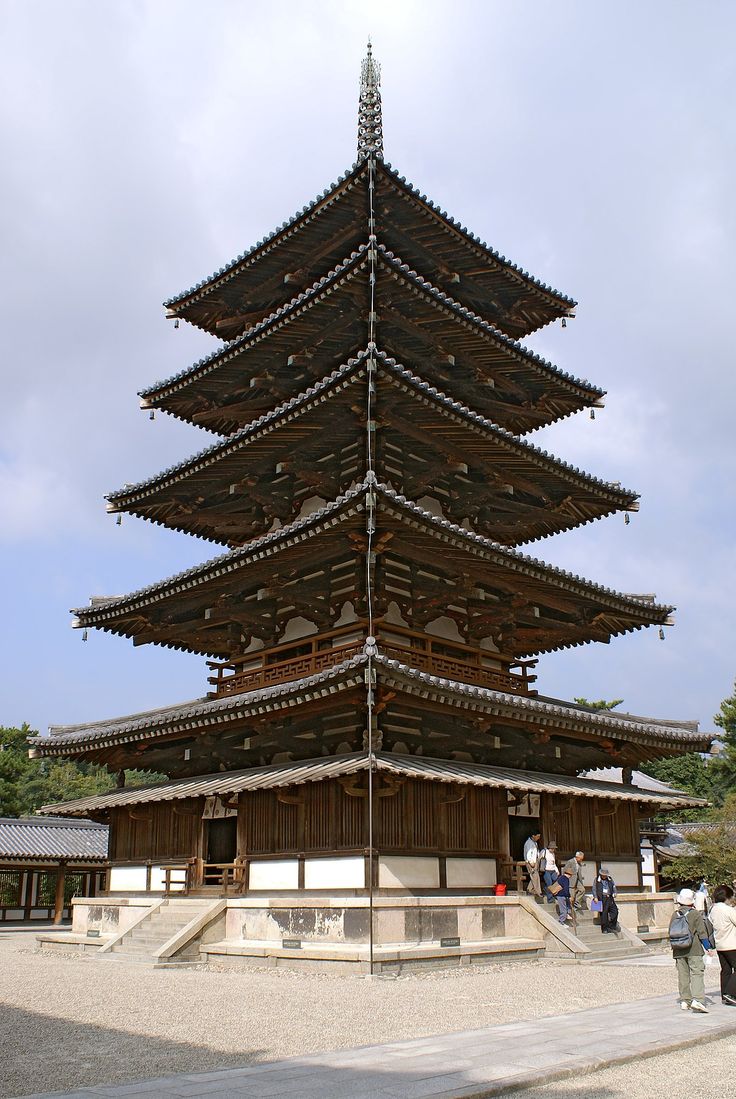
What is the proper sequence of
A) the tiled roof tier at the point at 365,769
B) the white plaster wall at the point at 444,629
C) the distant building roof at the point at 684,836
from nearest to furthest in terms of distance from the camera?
1. the tiled roof tier at the point at 365,769
2. the white plaster wall at the point at 444,629
3. the distant building roof at the point at 684,836

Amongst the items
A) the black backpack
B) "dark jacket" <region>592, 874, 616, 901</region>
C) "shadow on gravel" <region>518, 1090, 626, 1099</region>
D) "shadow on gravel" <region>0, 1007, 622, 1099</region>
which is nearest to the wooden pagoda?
"dark jacket" <region>592, 874, 616, 901</region>

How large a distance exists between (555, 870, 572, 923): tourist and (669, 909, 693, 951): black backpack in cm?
788

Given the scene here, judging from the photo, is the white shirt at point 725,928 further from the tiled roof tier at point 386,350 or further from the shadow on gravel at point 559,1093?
the tiled roof tier at point 386,350

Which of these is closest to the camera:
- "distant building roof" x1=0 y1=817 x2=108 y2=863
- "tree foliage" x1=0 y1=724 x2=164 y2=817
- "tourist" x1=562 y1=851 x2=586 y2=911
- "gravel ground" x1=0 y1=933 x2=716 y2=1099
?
"gravel ground" x1=0 y1=933 x2=716 y2=1099

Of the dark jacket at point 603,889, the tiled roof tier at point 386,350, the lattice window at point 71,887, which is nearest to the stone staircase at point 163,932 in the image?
the dark jacket at point 603,889

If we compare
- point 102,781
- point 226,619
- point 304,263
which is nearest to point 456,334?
point 304,263

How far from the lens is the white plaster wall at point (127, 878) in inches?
920

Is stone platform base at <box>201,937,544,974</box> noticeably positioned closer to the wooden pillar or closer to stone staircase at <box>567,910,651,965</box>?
stone staircase at <box>567,910,651,965</box>

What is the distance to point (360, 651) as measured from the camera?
19.5m

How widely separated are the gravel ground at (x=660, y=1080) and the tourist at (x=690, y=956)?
7.55 ft

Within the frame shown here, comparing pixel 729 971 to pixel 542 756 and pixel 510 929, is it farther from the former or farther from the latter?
pixel 542 756

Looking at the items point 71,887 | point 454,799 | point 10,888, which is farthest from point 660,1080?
point 71,887

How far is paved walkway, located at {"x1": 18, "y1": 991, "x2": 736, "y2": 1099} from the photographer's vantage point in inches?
289

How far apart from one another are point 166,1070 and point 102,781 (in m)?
79.2
